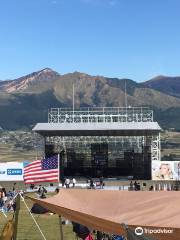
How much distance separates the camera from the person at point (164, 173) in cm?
5906

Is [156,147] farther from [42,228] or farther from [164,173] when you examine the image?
[42,228]

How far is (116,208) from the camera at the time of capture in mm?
10555

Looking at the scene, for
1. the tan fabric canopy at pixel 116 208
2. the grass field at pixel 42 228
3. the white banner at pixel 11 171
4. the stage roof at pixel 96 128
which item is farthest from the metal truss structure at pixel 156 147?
the tan fabric canopy at pixel 116 208

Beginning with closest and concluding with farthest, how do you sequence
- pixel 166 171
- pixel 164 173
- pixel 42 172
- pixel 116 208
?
pixel 116 208 → pixel 42 172 → pixel 164 173 → pixel 166 171

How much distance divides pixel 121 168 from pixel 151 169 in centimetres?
321

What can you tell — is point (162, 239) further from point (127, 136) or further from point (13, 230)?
point (127, 136)

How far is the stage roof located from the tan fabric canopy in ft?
165

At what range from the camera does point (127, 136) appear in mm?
67562

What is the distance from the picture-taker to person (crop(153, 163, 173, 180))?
194ft

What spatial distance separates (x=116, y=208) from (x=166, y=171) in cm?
4947

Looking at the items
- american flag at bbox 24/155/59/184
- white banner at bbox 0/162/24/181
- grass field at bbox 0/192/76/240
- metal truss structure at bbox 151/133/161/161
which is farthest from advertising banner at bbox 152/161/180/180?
american flag at bbox 24/155/59/184

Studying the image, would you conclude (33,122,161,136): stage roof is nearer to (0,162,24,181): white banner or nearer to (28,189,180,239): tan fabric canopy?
(0,162,24,181): white banner

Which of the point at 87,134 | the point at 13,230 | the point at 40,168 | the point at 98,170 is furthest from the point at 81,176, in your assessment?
the point at 13,230

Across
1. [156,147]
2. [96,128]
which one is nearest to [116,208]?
[96,128]
